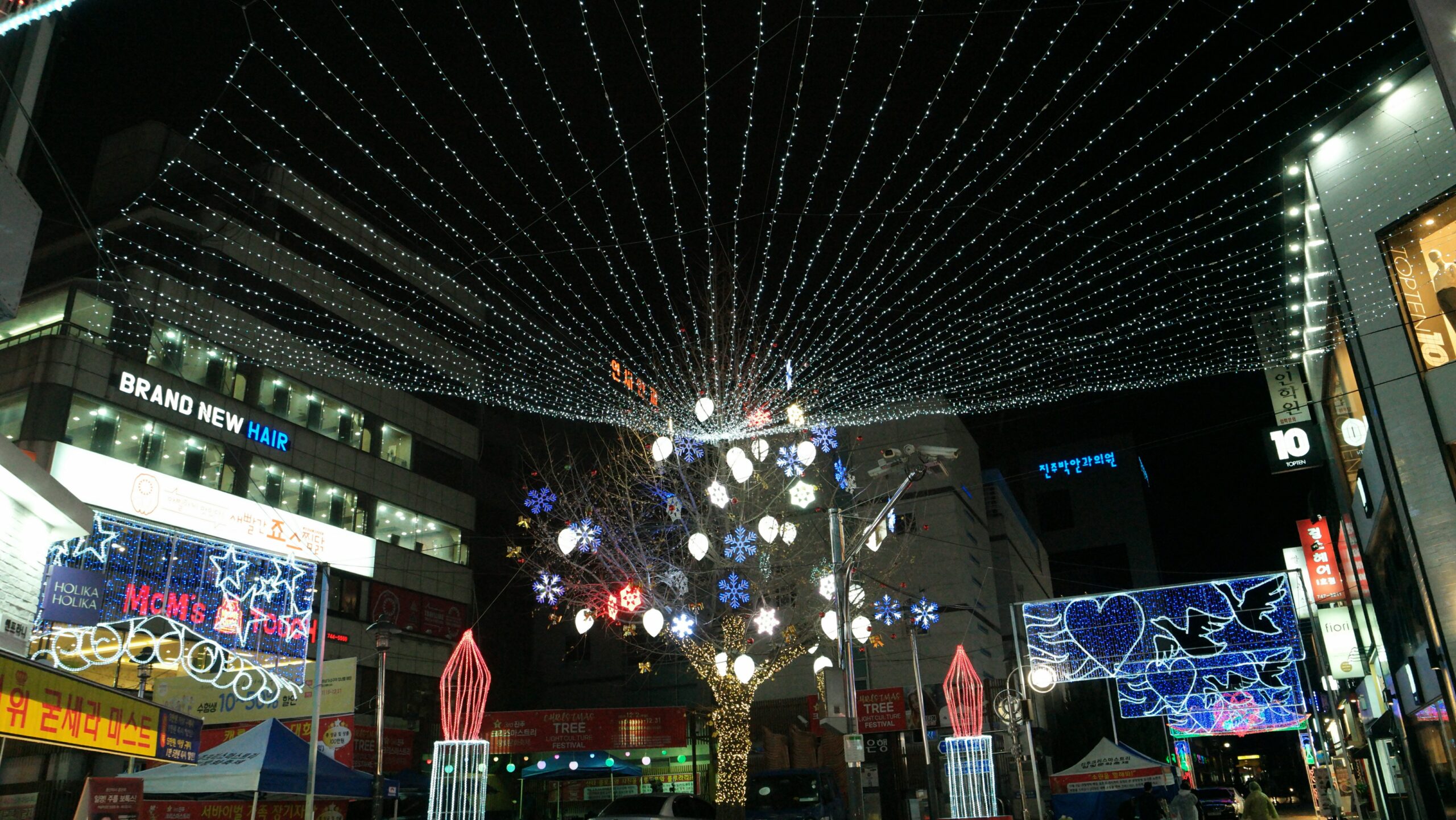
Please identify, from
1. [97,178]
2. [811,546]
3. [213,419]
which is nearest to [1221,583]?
[811,546]

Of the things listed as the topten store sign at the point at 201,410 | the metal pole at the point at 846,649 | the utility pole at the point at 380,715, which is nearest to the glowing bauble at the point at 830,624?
the metal pole at the point at 846,649

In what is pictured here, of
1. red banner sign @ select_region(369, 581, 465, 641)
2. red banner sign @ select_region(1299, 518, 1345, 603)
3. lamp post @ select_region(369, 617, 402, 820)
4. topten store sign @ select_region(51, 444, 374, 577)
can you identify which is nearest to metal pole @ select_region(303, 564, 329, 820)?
lamp post @ select_region(369, 617, 402, 820)

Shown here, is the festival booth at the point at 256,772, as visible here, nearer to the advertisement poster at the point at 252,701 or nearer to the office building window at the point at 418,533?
the advertisement poster at the point at 252,701

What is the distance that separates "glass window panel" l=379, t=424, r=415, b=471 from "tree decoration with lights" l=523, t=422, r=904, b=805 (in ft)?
41.0

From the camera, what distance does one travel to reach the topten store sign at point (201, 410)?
25734 millimetres

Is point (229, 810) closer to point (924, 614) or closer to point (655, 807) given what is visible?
point (655, 807)

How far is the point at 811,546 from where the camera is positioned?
2989 cm

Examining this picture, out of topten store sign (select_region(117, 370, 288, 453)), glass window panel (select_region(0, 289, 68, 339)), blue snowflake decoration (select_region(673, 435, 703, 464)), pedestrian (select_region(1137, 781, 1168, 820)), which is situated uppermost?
glass window panel (select_region(0, 289, 68, 339))

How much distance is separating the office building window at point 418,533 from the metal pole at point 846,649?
23.8 metres

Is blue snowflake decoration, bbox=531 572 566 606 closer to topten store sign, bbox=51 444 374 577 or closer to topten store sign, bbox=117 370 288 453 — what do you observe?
topten store sign, bbox=51 444 374 577

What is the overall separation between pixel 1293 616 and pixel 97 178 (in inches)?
1489

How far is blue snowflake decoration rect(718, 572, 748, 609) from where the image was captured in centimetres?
1988

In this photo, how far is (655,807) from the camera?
14594 mm

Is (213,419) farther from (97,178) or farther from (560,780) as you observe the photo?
(560,780)
